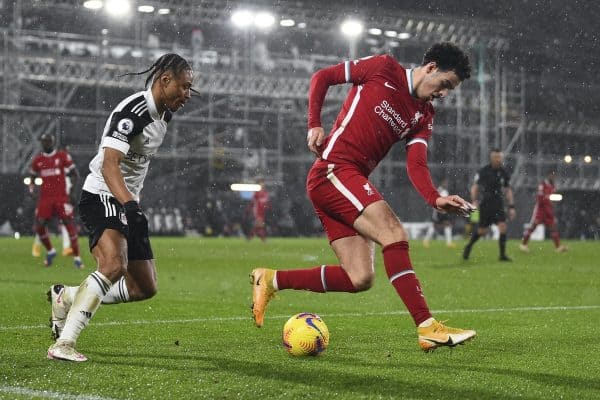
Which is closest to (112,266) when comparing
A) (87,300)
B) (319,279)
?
(87,300)

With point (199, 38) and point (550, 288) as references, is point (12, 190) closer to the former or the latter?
point (199, 38)

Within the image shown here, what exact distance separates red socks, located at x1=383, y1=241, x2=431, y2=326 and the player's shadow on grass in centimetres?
31

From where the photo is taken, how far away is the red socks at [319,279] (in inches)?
247

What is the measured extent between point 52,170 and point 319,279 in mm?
11815

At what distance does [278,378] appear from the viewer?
5121mm

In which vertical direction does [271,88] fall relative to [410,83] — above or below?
above

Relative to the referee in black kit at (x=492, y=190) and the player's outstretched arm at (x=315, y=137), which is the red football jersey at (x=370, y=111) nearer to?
the player's outstretched arm at (x=315, y=137)

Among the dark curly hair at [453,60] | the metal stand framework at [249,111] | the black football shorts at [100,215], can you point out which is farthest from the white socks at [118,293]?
the metal stand framework at [249,111]

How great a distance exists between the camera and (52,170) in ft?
57.1

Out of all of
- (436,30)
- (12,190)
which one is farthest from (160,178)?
(436,30)

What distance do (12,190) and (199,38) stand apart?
8.40 m

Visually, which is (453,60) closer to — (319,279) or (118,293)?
(319,279)

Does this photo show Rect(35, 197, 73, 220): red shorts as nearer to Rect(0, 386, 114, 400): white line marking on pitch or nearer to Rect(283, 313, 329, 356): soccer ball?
Rect(283, 313, 329, 356): soccer ball

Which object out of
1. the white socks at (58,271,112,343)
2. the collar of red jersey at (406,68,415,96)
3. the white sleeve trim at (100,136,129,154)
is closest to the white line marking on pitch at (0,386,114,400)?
the white socks at (58,271,112,343)
